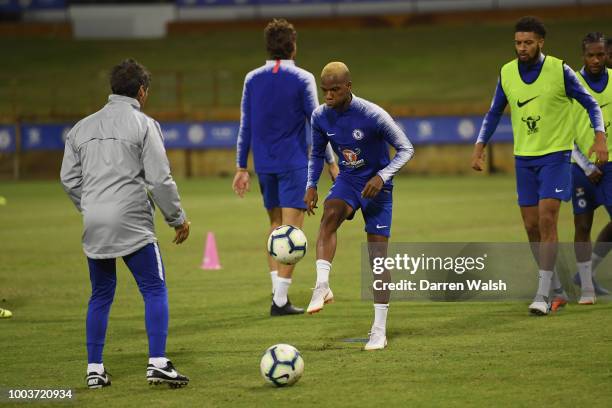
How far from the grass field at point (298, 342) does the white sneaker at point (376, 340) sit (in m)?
0.10

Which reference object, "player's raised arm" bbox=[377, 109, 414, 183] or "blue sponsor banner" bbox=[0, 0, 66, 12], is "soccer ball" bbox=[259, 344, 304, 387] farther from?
"blue sponsor banner" bbox=[0, 0, 66, 12]

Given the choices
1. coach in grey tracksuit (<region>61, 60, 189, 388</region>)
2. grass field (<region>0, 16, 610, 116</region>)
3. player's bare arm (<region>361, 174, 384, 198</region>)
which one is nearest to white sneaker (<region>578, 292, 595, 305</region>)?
player's bare arm (<region>361, 174, 384, 198</region>)

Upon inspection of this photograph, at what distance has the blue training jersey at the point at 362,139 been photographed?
26.1ft

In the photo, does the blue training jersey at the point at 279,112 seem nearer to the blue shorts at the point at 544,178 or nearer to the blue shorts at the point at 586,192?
the blue shorts at the point at 544,178

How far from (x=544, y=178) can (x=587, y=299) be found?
1.33 m

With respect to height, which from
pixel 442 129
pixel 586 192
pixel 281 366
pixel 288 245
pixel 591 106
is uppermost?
pixel 591 106

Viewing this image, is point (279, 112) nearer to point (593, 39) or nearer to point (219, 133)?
point (593, 39)

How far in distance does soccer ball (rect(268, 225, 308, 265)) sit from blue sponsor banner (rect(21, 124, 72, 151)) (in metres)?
25.3

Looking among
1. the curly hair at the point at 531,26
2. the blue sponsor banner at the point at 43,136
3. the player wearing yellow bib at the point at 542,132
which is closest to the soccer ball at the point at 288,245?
the player wearing yellow bib at the point at 542,132

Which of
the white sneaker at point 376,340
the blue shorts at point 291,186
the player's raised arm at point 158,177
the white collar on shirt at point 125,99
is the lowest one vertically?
the white sneaker at point 376,340

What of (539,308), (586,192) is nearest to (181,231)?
(539,308)

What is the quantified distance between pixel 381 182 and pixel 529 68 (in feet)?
7.22

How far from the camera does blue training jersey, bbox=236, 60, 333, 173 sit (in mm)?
9672

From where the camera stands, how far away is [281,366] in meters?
6.62
